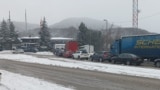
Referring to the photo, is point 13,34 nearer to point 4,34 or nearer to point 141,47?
point 4,34

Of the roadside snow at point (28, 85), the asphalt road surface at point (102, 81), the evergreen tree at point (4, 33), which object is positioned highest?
the evergreen tree at point (4, 33)

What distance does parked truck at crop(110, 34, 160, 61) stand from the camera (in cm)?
4638

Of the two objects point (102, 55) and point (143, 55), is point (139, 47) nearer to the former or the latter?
point (143, 55)

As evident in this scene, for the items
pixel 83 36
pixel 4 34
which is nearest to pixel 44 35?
pixel 83 36

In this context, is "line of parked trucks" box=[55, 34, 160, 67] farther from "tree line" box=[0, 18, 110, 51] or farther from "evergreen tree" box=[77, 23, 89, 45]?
"evergreen tree" box=[77, 23, 89, 45]

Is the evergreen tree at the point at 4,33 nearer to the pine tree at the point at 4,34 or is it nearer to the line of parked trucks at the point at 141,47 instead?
the pine tree at the point at 4,34

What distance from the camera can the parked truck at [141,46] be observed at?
152ft

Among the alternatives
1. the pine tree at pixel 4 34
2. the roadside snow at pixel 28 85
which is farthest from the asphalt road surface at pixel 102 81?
the pine tree at pixel 4 34

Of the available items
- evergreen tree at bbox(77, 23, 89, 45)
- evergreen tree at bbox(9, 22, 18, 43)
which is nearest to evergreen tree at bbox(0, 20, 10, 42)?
evergreen tree at bbox(9, 22, 18, 43)

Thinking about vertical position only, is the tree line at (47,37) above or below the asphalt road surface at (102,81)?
above

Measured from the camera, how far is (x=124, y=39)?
5303 centimetres

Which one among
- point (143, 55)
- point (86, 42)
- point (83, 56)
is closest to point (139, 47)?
point (143, 55)

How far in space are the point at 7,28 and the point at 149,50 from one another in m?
95.7

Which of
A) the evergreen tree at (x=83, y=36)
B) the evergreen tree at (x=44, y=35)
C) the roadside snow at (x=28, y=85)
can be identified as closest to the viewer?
the roadside snow at (x=28, y=85)
